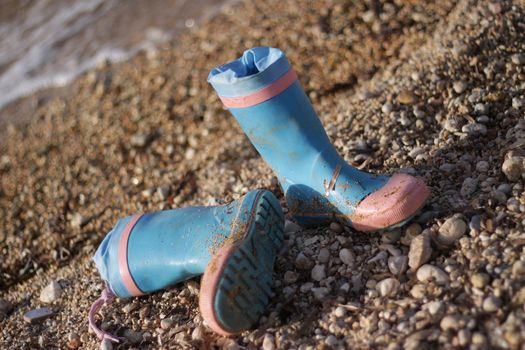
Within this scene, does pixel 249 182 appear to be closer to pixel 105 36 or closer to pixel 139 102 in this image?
pixel 139 102

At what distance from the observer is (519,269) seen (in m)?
1.65

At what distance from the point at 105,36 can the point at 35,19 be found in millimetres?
1194

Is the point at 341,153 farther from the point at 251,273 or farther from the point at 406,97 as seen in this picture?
the point at 251,273

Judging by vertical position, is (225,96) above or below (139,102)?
above

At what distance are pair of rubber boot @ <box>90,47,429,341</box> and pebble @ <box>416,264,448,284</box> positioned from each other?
0.17m

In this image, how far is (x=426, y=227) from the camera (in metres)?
1.91

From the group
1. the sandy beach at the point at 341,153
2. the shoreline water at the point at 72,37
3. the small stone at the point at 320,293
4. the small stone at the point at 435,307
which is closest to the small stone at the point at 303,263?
the sandy beach at the point at 341,153

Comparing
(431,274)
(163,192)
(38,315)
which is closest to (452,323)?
(431,274)

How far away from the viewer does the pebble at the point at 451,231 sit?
6.02ft

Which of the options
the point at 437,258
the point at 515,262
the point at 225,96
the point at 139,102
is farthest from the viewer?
the point at 139,102

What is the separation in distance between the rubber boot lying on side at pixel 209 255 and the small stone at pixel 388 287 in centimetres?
33

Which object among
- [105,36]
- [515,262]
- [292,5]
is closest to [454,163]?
[515,262]

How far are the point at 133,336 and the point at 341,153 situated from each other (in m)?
1.04

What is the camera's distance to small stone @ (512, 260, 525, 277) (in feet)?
5.39
